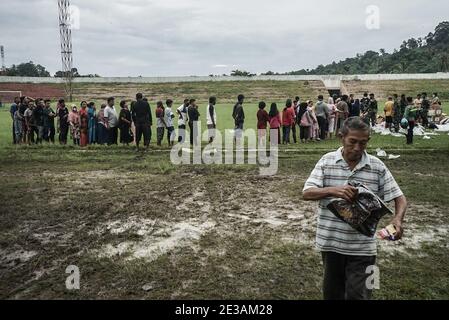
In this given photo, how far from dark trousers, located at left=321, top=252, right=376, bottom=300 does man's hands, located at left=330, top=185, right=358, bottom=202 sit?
534mm

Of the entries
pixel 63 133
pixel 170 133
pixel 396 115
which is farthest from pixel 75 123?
pixel 396 115

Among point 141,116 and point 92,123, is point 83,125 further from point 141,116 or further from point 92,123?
point 141,116

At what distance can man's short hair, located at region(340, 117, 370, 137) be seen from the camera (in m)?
3.28

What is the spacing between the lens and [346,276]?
10.9ft

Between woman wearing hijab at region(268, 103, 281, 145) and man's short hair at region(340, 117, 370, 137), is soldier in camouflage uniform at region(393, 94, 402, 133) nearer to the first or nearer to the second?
woman wearing hijab at region(268, 103, 281, 145)

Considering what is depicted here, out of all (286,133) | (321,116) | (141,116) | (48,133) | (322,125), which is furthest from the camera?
(322,125)

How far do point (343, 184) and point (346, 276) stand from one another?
736 millimetres

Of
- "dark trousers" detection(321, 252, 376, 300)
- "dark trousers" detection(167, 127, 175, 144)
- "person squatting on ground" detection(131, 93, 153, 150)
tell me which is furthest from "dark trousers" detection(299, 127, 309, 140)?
"dark trousers" detection(321, 252, 376, 300)

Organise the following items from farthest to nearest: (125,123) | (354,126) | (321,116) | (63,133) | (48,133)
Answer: (321,116), (48,133), (63,133), (125,123), (354,126)

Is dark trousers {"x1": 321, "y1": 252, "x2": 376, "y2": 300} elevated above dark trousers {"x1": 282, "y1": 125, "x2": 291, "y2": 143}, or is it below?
below

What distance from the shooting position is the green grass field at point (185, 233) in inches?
179
